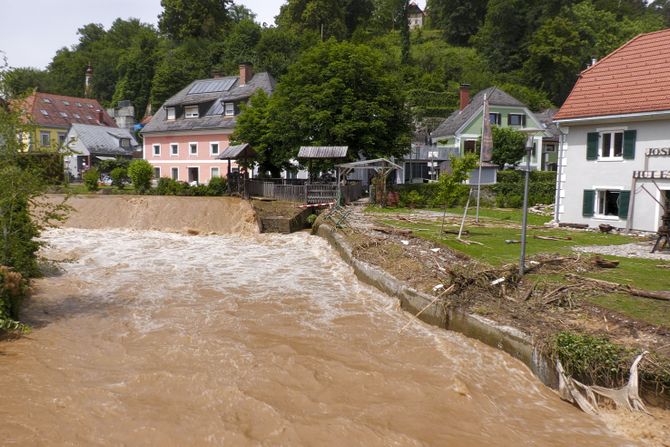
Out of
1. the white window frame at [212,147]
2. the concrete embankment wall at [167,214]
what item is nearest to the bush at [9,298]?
the concrete embankment wall at [167,214]

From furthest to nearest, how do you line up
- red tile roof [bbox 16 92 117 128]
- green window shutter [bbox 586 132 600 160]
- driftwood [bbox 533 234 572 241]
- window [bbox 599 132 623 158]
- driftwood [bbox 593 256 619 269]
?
1. red tile roof [bbox 16 92 117 128]
2. green window shutter [bbox 586 132 600 160]
3. window [bbox 599 132 623 158]
4. driftwood [bbox 533 234 572 241]
5. driftwood [bbox 593 256 619 269]

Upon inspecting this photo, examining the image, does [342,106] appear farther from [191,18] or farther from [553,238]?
[191,18]

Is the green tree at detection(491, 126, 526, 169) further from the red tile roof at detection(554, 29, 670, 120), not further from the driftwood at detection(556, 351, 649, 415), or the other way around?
the driftwood at detection(556, 351, 649, 415)

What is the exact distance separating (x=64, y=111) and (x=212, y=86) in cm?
2592

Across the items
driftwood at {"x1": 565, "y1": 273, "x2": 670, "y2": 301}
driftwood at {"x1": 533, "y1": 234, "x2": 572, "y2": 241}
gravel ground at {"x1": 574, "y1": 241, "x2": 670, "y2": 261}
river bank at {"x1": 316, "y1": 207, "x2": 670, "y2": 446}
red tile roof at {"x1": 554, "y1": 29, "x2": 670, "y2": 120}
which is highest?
red tile roof at {"x1": 554, "y1": 29, "x2": 670, "y2": 120}

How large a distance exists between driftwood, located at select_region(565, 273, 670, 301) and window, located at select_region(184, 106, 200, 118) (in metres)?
40.9

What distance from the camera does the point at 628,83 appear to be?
20281mm

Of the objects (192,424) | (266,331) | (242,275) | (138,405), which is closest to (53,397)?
(138,405)

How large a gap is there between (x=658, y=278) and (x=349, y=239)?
31.4 feet

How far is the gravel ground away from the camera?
14.0 m

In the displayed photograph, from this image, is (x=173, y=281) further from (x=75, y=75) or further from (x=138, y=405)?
(x=75, y=75)

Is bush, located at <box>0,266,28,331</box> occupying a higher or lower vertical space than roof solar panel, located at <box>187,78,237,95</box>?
lower

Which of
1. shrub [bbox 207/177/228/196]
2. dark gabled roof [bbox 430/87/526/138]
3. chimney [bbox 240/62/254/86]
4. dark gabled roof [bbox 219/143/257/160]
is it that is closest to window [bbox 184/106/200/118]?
chimney [bbox 240/62/254/86]

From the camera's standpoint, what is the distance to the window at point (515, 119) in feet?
157
